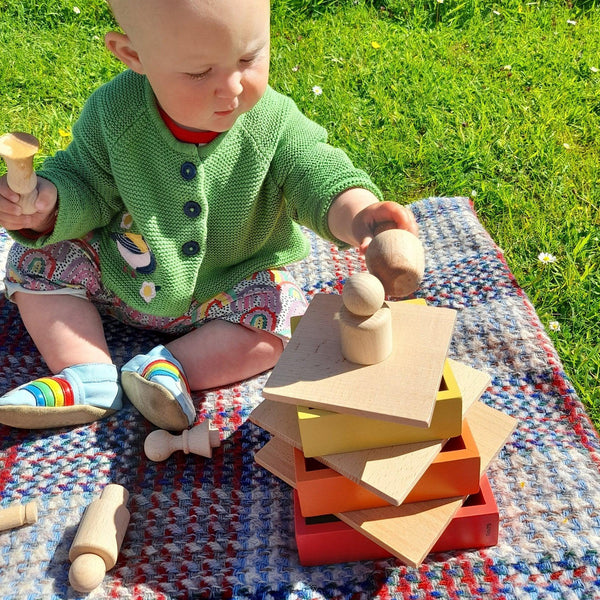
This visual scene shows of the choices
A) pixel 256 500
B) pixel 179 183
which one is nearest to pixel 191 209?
pixel 179 183

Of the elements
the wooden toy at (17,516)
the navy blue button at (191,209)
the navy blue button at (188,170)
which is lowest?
the wooden toy at (17,516)

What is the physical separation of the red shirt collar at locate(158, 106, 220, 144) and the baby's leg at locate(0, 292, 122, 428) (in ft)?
1.32

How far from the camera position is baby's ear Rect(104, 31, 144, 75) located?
115 cm

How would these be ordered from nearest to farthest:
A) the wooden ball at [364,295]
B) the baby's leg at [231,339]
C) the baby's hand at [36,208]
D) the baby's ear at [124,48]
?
the wooden ball at [364,295] < the baby's ear at [124,48] < the baby's hand at [36,208] < the baby's leg at [231,339]

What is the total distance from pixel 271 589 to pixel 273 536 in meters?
0.09

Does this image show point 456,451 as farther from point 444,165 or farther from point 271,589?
point 444,165

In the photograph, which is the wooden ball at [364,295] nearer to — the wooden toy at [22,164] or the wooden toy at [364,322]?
the wooden toy at [364,322]

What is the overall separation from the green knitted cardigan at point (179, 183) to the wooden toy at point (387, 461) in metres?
0.37

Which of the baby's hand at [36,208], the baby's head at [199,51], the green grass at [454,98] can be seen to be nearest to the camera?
the baby's head at [199,51]

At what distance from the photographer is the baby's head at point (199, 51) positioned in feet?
3.35

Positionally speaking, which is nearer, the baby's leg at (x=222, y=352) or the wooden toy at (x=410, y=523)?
the wooden toy at (x=410, y=523)

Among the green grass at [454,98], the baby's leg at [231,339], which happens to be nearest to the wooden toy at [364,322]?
the baby's leg at [231,339]

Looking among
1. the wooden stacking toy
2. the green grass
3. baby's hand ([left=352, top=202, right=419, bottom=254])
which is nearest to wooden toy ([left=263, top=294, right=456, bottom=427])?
the wooden stacking toy

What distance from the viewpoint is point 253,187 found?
137 cm
